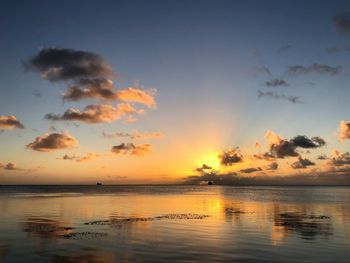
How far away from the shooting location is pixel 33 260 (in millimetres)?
26688

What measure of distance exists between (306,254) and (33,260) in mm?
21117

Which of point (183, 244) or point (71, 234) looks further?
point (71, 234)

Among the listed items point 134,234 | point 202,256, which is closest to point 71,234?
point 134,234

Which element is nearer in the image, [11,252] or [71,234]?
[11,252]

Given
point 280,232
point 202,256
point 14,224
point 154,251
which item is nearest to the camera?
point 202,256

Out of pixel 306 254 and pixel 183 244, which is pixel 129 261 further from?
pixel 306 254

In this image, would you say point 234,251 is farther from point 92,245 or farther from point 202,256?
point 92,245

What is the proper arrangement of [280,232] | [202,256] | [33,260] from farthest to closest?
[280,232] < [202,256] < [33,260]

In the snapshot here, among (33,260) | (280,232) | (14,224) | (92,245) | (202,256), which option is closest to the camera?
(33,260)

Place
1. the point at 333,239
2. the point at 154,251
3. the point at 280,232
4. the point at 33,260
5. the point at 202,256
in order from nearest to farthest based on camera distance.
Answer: the point at 33,260
the point at 202,256
the point at 154,251
the point at 333,239
the point at 280,232

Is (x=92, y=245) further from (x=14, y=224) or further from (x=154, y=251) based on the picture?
(x=14, y=224)

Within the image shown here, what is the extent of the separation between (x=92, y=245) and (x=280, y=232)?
21.2 m

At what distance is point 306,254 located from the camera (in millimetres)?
29656

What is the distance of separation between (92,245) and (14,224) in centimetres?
2006
